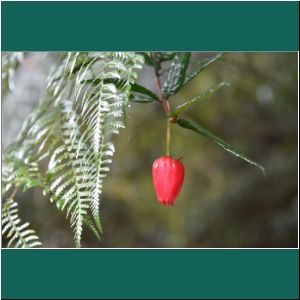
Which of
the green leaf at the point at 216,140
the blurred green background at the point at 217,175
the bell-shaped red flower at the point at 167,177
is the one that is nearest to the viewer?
the green leaf at the point at 216,140

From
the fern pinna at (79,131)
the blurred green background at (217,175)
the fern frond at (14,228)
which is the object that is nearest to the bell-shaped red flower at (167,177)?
the fern pinna at (79,131)

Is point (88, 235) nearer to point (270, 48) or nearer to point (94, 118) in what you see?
point (270, 48)

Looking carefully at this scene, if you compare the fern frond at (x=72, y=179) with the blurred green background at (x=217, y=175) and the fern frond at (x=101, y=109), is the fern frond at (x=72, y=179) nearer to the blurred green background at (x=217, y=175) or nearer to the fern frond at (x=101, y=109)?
the fern frond at (x=101, y=109)

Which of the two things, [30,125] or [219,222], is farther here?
[219,222]

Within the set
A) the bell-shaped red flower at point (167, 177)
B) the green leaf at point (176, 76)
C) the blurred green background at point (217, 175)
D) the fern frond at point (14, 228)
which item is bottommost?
the fern frond at point (14, 228)

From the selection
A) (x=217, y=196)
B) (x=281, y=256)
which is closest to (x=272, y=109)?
(x=217, y=196)

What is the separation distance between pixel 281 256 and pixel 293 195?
3.19ft

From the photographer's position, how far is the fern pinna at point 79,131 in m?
0.64

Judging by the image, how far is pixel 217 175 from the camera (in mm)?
→ 2549

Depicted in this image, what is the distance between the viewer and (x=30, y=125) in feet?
3.12

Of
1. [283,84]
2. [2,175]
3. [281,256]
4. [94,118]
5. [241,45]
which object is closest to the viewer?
[94,118]

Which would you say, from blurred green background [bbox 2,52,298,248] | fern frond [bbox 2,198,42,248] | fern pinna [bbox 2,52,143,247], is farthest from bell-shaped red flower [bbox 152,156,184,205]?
blurred green background [bbox 2,52,298,248]

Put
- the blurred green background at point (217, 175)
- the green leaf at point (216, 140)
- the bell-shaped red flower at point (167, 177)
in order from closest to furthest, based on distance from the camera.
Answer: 1. the green leaf at point (216, 140)
2. the bell-shaped red flower at point (167, 177)
3. the blurred green background at point (217, 175)

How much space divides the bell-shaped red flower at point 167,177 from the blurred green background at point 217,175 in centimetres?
122
